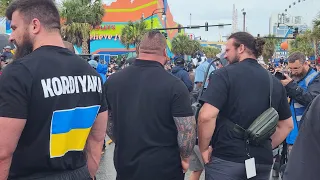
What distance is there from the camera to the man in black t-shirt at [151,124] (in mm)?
3281

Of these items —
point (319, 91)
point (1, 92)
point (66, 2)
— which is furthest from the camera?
point (66, 2)

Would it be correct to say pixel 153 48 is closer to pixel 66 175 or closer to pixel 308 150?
pixel 66 175

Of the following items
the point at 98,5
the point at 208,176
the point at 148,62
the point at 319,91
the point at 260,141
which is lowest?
the point at 208,176

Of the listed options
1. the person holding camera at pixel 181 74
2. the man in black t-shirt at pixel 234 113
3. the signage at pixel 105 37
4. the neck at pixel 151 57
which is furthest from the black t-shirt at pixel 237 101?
the signage at pixel 105 37

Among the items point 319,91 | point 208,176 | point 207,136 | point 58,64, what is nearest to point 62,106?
point 58,64

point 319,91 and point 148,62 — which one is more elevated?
point 148,62

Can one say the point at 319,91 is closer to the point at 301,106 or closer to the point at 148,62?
the point at 301,106

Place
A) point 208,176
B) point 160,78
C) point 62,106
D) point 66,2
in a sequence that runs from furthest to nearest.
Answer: point 66,2 < point 208,176 < point 160,78 < point 62,106

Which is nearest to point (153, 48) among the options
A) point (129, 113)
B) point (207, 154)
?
point (129, 113)

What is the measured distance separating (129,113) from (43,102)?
1129 mm

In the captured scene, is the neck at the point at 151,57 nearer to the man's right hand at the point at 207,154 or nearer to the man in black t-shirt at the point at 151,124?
the man in black t-shirt at the point at 151,124

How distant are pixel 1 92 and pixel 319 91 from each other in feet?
12.0

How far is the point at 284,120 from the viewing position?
151 inches

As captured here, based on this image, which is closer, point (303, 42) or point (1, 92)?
point (1, 92)
